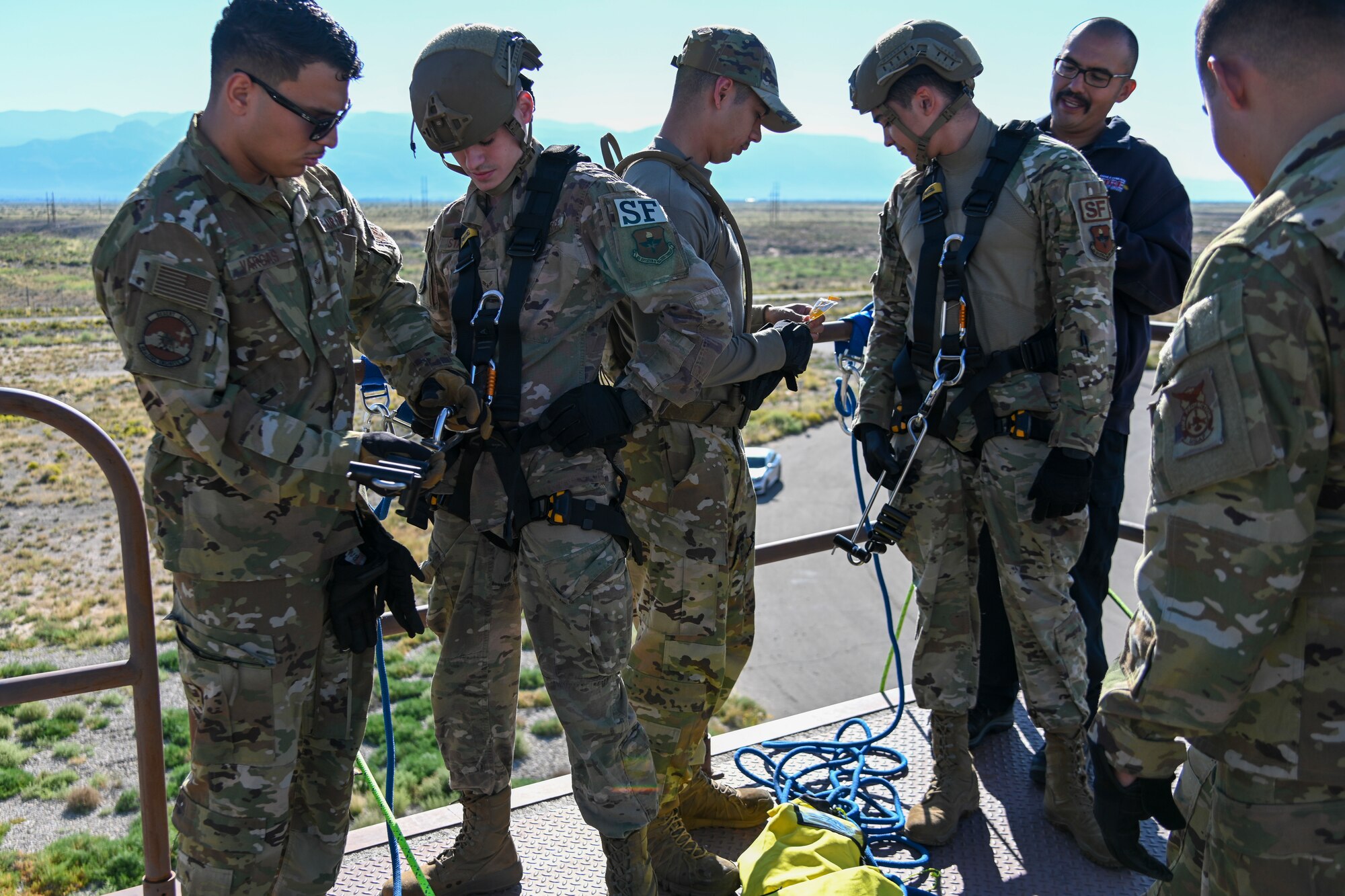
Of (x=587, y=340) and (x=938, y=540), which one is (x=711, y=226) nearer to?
(x=587, y=340)

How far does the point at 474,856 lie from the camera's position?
3.01 metres

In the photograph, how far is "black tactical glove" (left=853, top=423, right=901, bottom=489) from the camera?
11.5 feet

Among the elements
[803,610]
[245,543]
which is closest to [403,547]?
[245,543]

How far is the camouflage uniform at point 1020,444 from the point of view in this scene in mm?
3143

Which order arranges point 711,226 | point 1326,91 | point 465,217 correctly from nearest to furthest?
point 1326,91, point 465,217, point 711,226

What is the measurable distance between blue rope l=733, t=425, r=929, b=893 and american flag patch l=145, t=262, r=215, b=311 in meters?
2.25

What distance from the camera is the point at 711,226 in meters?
3.15

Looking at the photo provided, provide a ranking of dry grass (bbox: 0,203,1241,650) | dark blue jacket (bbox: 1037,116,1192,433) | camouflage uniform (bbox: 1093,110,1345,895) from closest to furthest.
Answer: camouflage uniform (bbox: 1093,110,1345,895), dark blue jacket (bbox: 1037,116,1192,433), dry grass (bbox: 0,203,1241,650)

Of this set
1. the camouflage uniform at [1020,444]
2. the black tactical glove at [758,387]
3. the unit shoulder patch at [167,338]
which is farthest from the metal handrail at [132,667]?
the camouflage uniform at [1020,444]

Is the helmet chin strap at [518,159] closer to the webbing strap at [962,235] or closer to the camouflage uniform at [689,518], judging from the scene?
the camouflage uniform at [689,518]

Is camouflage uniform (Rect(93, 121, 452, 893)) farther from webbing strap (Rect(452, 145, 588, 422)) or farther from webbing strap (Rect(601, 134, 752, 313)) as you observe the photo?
webbing strap (Rect(601, 134, 752, 313))

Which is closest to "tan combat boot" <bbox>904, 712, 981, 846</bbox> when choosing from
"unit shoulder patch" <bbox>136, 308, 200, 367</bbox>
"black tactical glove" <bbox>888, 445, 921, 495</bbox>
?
"black tactical glove" <bbox>888, 445, 921, 495</bbox>

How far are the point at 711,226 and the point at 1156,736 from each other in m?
1.93

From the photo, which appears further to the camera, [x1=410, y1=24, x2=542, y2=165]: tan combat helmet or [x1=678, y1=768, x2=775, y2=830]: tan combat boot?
[x1=678, y1=768, x2=775, y2=830]: tan combat boot
